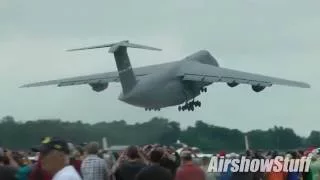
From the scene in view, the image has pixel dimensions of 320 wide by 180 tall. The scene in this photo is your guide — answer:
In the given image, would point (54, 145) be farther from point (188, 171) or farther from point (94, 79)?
point (94, 79)

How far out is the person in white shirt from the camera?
27.9 ft

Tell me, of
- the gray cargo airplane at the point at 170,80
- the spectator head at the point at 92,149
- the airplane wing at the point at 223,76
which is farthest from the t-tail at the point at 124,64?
the spectator head at the point at 92,149

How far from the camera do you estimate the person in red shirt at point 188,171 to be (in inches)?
571

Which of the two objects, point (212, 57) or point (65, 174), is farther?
point (212, 57)

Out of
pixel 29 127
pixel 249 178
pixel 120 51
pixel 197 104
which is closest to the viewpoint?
pixel 249 178

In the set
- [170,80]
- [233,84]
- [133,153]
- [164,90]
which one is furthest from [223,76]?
[133,153]

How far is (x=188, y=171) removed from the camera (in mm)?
14531

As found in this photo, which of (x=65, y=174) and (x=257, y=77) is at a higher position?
(x=257, y=77)

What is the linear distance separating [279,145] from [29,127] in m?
10.3

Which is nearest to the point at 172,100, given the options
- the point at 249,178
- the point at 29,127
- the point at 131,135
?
the point at 131,135

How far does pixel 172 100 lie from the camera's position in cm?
5347

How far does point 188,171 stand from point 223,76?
131 feet

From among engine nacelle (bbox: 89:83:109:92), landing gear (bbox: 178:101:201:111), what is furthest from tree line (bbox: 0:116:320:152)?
engine nacelle (bbox: 89:83:109:92)

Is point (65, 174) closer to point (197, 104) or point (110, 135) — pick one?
point (110, 135)
